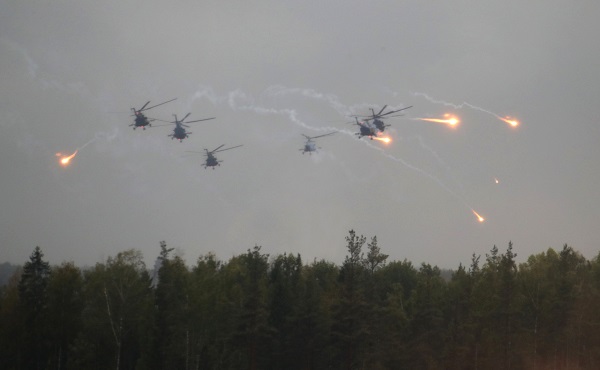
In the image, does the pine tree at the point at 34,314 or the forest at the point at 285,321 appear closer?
the forest at the point at 285,321

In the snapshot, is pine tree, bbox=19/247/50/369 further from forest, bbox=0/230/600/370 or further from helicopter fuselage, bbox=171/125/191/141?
helicopter fuselage, bbox=171/125/191/141

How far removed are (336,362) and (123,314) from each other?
19.9m

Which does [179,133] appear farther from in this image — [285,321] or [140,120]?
[285,321]

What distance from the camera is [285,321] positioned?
195 feet

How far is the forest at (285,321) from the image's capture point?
56.0 m

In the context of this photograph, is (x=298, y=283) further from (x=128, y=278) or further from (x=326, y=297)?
(x=128, y=278)

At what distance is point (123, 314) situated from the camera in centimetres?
6197

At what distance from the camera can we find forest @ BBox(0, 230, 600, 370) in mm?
55969

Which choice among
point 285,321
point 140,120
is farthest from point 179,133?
point 285,321

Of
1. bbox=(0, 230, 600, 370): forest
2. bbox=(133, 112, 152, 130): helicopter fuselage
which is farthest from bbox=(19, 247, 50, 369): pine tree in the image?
bbox=(133, 112, 152, 130): helicopter fuselage

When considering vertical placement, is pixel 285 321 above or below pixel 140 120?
below

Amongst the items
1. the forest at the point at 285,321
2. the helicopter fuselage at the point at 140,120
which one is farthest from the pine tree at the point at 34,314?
the helicopter fuselage at the point at 140,120

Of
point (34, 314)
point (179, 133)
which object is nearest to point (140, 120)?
point (179, 133)

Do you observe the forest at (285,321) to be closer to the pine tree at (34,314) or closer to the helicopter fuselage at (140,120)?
the pine tree at (34,314)
